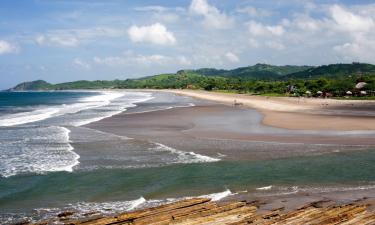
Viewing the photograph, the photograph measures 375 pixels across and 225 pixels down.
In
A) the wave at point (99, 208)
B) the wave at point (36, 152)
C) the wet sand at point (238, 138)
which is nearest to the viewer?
the wave at point (99, 208)

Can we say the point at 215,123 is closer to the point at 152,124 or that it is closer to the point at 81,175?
the point at 152,124

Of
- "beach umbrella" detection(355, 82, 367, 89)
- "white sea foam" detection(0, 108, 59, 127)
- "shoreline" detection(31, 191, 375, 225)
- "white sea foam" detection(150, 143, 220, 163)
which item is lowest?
"white sea foam" detection(0, 108, 59, 127)

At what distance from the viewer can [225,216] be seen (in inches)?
487

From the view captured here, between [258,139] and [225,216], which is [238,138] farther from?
[225,216]

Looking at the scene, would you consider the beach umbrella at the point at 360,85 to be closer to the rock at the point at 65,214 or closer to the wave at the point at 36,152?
the wave at the point at 36,152

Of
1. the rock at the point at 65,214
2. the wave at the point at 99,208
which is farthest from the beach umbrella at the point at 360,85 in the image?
the rock at the point at 65,214

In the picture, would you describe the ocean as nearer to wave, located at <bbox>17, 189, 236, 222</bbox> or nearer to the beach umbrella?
wave, located at <bbox>17, 189, 236, 222</bbox>

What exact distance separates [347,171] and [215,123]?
23.1 m

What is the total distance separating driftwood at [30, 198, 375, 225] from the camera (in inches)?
467

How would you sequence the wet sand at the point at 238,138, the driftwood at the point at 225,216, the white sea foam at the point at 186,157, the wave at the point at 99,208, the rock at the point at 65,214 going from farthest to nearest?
the wet sand at the point at 238,138 → the white sea foam at the point at 186,157 → the wave at the point at 99,208 → the rock at the point at 65,214 → the driftwood at the point at 225,216

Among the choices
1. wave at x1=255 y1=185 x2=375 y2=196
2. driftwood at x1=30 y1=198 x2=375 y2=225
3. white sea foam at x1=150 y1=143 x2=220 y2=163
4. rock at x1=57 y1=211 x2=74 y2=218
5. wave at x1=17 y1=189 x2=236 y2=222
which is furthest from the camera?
white sea foam at x1=150 y1=143 x2=220 y2=163

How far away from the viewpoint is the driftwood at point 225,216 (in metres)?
11.9

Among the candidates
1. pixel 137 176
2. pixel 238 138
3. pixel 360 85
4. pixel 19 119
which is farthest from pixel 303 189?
pixel 360 85

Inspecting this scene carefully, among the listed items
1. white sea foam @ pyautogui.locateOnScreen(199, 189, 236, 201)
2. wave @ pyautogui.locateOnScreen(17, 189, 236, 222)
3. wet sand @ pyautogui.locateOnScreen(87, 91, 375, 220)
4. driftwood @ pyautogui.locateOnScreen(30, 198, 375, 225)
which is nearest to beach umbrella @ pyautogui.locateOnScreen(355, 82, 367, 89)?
wet sand @ pyautogui.locateOnScreen(87, 91, 375, 220)
